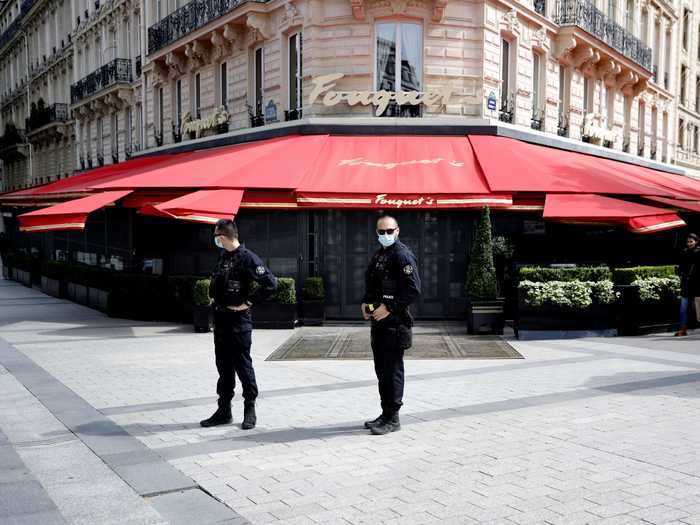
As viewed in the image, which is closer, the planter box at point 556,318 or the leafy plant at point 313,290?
the planter box at point 556,318

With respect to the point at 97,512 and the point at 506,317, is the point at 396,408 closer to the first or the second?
the point at 97,512

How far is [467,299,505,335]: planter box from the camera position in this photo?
1294 cm

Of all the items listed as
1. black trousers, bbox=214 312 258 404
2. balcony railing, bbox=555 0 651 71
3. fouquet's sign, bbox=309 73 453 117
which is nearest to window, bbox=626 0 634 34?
balcony railing, bbox=555 0 651 71

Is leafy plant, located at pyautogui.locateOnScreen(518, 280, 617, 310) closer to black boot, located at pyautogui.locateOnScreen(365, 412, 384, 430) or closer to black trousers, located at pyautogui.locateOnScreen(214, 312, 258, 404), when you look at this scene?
black boot, located at pyautogui.locateOnScreen(365, 412, 384, 430)

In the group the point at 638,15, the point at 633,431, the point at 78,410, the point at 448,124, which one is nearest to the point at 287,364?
the point at 78,410

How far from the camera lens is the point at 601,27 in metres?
20.3

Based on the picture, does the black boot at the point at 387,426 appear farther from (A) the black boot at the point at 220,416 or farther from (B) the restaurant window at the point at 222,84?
(B) the restaurant window at the point at 222,84

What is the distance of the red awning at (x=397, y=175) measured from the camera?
13.1 metres

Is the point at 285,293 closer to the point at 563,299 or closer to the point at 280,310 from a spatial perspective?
the point at 280,310

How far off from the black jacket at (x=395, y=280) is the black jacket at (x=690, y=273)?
8.27m

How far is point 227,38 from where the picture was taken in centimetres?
1808

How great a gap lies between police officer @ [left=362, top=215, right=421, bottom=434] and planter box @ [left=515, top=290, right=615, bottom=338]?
6.42 metres

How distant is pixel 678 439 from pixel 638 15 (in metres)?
21.2

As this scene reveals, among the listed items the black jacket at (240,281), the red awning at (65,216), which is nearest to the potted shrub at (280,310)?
the red awning at (65,216)
